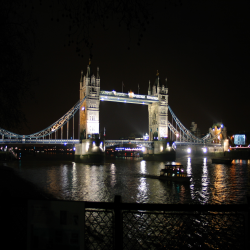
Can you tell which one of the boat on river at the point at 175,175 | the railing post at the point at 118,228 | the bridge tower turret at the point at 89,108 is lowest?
the boat on river at the point at 175,175

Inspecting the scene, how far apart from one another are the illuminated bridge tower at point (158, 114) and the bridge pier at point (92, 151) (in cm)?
1925

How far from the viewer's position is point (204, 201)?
1631cm

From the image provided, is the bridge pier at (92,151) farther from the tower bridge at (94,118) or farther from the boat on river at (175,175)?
the boat on river at (175,175)

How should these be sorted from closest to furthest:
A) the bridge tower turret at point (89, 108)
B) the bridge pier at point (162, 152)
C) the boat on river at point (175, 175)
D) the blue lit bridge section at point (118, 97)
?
1. the boat on river at point (175, 175)
2. the bridge tower turret at point (89, 108)
3. the blue lit bridge section at point (118, 97)
4. the bridge pier at point (162, 152)

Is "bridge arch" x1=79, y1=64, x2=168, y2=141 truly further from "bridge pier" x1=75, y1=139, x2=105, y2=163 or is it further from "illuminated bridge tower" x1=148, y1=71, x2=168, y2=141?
"bridge pier" x1=75, y1=139, x2=105, y2=163

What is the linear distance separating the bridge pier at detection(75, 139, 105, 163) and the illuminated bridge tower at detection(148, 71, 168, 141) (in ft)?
63.2

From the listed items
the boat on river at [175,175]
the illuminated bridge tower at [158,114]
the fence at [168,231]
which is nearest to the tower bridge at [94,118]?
the illuminated bridge tower at [158,114]

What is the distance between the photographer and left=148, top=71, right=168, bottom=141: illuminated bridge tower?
6372 cm

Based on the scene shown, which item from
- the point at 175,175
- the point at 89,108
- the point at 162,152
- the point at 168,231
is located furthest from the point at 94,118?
the point at 168,231

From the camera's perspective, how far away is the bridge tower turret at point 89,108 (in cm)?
5144

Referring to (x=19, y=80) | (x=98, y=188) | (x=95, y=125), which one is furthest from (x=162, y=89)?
(x=19, y=80)

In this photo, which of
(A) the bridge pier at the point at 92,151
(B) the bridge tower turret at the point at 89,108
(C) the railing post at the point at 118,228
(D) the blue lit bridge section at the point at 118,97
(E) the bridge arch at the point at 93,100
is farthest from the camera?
(D) the blue lit bridge section at the point at 118,97

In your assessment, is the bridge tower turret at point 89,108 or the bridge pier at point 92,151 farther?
the bridge tower turret at point 89,108

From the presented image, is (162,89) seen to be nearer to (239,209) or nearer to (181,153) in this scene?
(181,153)
